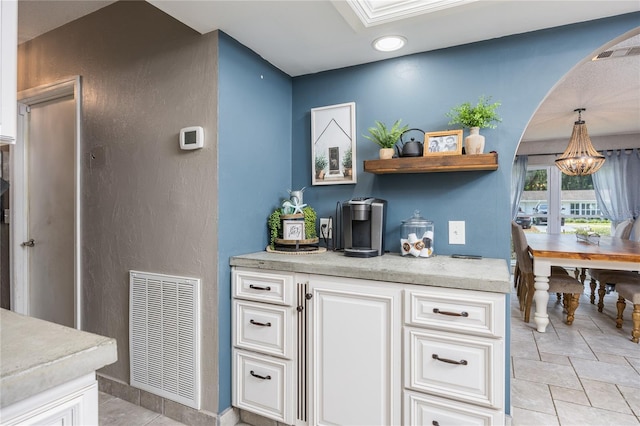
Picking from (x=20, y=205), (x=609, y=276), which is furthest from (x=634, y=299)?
(x=20, y=205)

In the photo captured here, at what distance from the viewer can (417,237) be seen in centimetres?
201

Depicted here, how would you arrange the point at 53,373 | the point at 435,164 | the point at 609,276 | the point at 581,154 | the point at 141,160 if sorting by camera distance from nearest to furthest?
the point at 53,373 < the point at 435,164 < the point at 141,160 < the point at 609,276 < the point at 581,154

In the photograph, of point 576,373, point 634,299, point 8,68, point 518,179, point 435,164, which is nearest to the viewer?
point 8,68

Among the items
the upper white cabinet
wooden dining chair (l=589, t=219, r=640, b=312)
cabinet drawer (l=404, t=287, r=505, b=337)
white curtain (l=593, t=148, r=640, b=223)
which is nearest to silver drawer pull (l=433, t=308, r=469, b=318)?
cabinet drawer (l=404, t=287, r=505, b=337)

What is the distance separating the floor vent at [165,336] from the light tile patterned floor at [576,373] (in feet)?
6.15

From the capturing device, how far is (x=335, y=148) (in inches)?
92.9

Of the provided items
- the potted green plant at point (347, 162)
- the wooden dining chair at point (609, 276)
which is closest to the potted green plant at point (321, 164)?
the potted green plant at point (347, 162)

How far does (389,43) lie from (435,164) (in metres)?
0.75

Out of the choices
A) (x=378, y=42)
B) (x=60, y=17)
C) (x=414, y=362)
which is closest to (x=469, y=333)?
(x=414, y=362)

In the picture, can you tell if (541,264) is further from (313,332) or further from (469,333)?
(313,332)

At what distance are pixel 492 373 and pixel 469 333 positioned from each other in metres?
0.17

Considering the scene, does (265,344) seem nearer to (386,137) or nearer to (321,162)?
(321,162)

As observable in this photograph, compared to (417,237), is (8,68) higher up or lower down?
higher up

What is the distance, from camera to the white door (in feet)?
5.18
